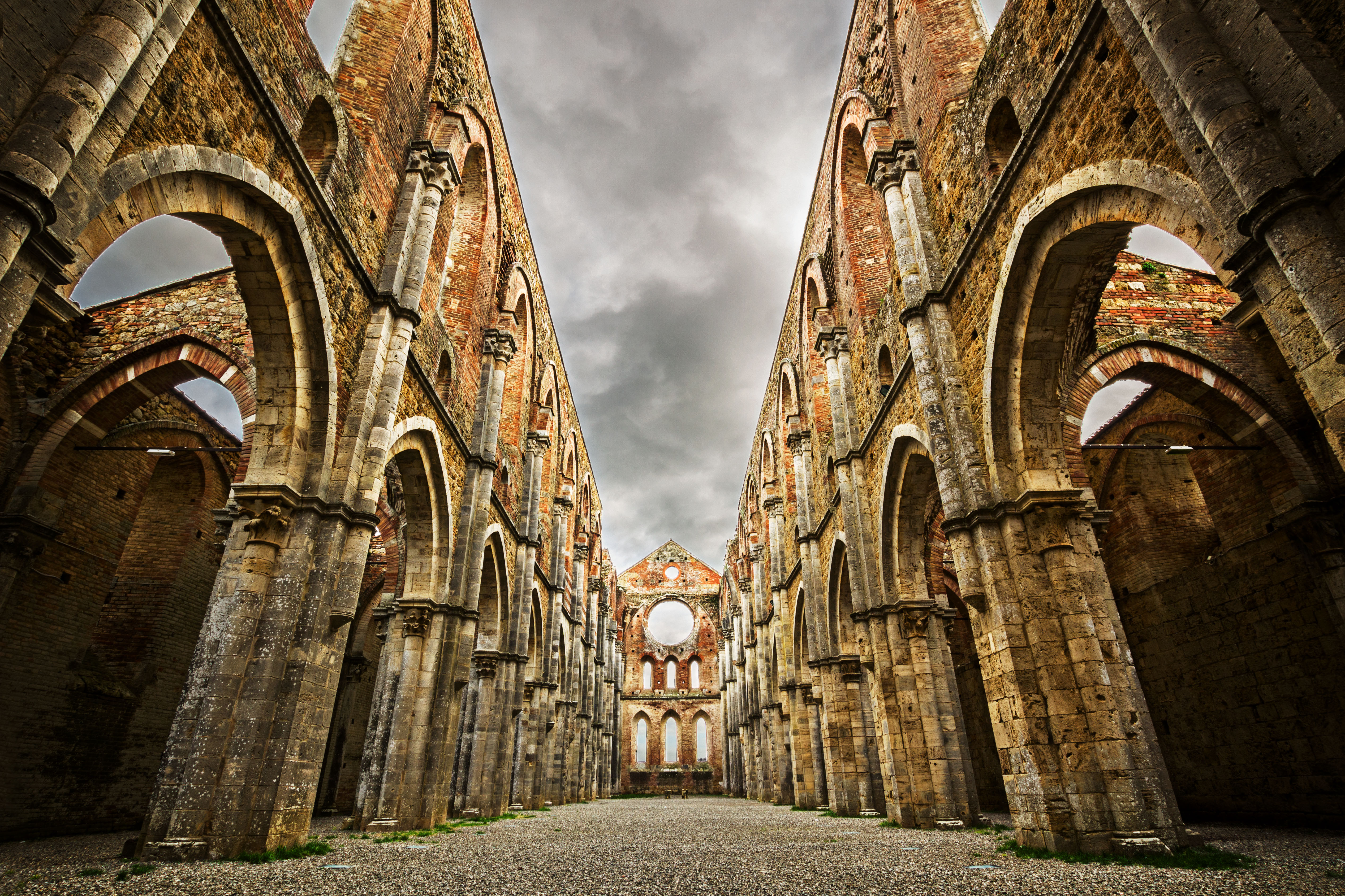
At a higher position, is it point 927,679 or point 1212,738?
point 927,679

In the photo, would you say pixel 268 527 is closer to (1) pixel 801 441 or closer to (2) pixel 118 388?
(2) pixel 118 388

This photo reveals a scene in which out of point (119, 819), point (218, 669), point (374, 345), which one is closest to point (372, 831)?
point (218, 669)

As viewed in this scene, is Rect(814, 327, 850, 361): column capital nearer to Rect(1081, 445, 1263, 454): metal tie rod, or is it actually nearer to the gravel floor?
Rect(1081, 445, 1263, 454): metal tie rod

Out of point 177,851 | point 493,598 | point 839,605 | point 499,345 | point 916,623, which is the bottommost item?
point 177,851

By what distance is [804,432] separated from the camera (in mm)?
19312

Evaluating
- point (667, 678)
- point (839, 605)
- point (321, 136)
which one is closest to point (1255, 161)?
point (321, 136)

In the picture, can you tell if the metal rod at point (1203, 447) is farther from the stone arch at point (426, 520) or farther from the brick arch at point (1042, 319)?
A: the stone arch at point (426, 520)

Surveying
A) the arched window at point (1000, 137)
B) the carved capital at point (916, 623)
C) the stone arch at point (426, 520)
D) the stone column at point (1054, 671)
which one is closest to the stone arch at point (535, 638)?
the stone arch at point (426, 520)

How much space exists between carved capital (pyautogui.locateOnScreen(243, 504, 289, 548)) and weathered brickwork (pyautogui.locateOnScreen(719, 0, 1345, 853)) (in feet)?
26.5

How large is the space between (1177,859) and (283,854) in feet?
27.9

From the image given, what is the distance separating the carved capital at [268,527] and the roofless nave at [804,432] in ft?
0.13

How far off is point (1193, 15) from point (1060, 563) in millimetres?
5242

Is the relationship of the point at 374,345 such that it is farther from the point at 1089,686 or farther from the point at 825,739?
the point at 825,739

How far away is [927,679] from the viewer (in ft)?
36.7
